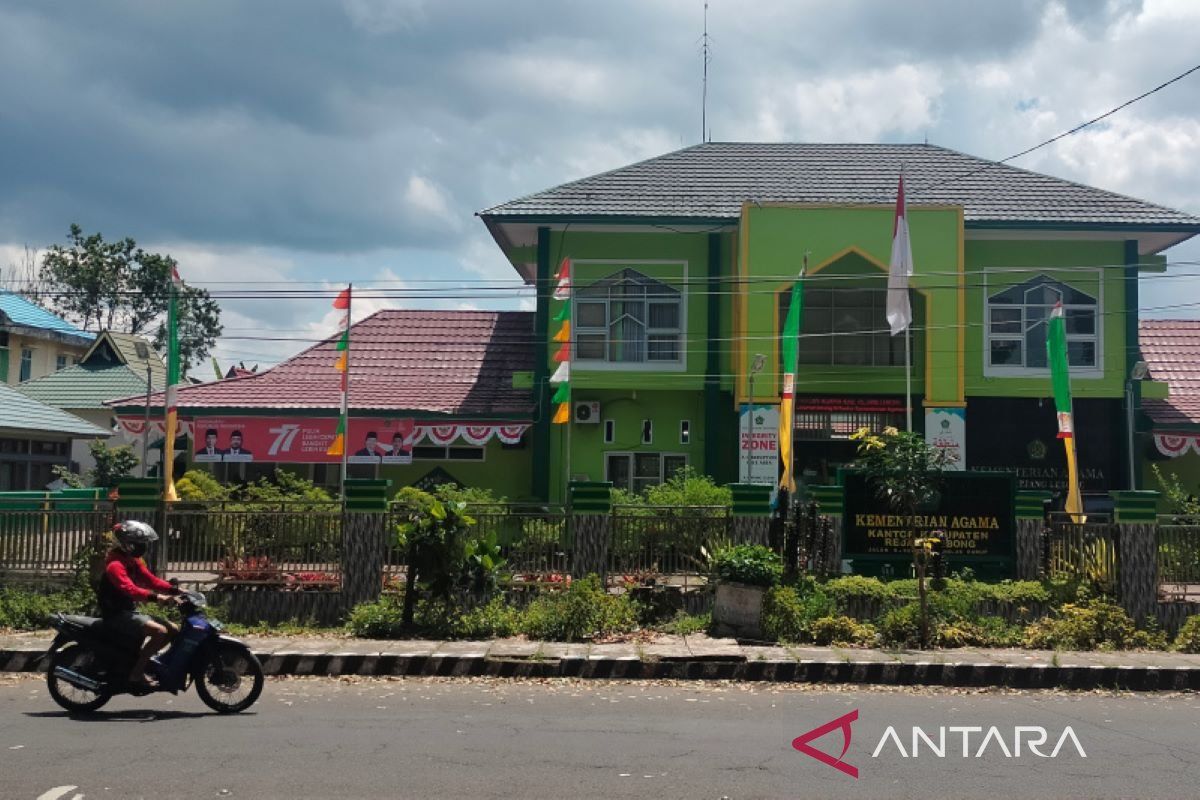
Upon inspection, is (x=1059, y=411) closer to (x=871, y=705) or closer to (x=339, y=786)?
(x=871, y=705)

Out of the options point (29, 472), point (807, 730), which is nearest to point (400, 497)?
point (807, 730)

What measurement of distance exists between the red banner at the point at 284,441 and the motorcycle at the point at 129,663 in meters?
15.9

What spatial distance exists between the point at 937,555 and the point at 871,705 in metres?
4.74

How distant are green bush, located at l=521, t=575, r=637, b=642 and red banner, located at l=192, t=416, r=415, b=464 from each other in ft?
39.3

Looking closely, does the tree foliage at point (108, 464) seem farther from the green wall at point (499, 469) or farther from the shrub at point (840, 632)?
the shrub at point (840, 632)

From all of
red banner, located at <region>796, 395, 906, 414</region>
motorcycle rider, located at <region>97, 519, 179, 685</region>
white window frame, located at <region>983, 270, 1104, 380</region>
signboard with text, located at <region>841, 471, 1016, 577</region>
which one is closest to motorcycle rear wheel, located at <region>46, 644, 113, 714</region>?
motorcycle rider, located at <region>97, 519, 179, 685</region>

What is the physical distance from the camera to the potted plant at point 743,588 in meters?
13.4

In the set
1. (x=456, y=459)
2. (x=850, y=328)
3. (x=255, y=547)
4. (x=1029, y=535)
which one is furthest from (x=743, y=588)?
(x=456, y=459)

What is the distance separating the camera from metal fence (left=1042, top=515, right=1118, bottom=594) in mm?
14641

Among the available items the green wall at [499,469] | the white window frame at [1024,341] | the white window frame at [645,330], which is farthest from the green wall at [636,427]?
the white window frame at [1024,341]

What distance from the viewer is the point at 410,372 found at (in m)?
27.8

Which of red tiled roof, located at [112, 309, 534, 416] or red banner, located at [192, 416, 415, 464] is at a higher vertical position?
red tiled roof, located at [112, 309, 534, 416]

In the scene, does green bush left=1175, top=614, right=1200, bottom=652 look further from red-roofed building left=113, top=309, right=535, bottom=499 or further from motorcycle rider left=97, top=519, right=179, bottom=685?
red-roofed building left=113, top=309, right=535, bottom=499

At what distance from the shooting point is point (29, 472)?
2977cm
